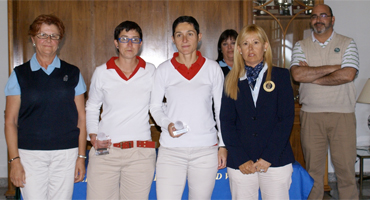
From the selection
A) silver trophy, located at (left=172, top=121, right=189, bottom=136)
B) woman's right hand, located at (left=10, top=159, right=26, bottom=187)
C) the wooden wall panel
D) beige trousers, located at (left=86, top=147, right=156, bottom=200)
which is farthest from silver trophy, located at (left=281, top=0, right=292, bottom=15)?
woman's right hand, located at (left=10, top=159, right=26, bottom=187)

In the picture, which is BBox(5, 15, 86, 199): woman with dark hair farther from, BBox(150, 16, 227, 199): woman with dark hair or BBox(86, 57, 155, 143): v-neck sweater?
BBox(150, 16, 227, 199): woman with dark hair

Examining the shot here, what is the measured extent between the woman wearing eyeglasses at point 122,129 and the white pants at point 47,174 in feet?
0.63

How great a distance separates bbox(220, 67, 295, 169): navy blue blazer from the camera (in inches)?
84.5

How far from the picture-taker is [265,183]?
213cm

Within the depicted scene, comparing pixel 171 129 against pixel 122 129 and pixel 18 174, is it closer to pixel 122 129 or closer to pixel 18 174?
pixel 122 129

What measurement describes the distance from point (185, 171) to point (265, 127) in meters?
0.63

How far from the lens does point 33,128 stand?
6.81ft

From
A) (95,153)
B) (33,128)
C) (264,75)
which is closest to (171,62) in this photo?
(264,75)

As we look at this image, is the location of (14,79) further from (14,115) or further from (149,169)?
(149,169)

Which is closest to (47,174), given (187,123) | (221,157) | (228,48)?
(187,123)

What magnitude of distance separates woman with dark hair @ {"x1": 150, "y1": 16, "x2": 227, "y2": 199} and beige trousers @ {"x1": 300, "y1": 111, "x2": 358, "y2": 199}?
1340mm

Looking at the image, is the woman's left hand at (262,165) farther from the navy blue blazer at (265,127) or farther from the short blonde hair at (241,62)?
the short blonde hair at (241,62)

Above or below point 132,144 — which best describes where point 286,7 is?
above

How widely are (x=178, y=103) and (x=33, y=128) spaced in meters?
0.97
